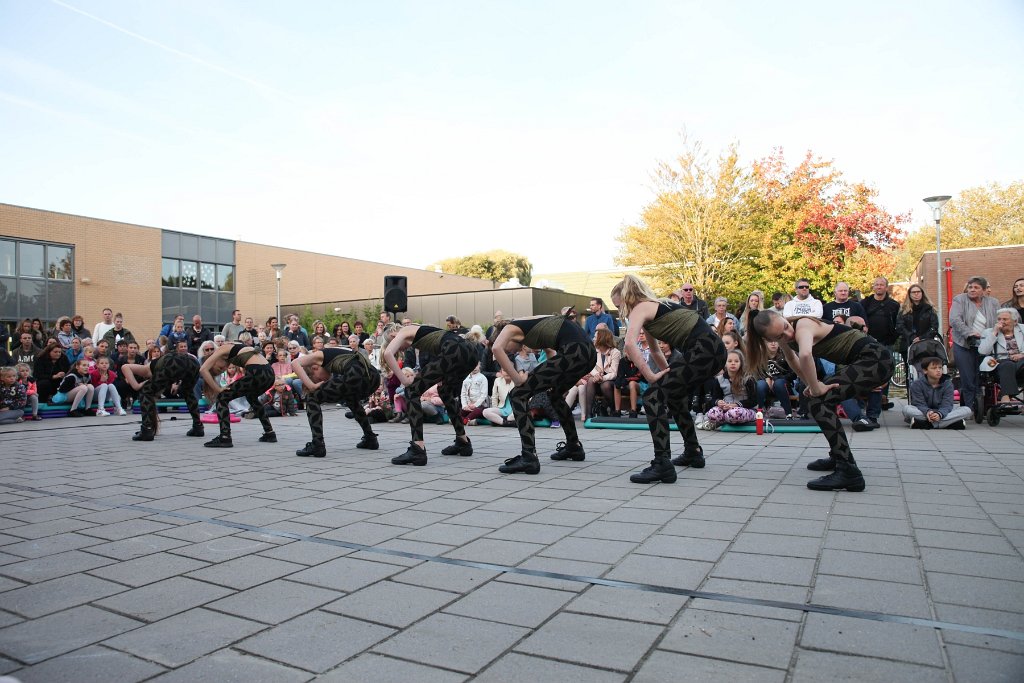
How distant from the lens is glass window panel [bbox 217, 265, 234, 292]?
106 feet

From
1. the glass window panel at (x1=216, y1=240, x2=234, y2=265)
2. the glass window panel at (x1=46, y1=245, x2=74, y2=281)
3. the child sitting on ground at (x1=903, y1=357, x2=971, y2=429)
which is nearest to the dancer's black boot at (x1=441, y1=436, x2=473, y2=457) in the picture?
the child sitting on ground at (x1=903, y1=357, x2=971, y2=429)

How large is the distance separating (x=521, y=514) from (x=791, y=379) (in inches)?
267

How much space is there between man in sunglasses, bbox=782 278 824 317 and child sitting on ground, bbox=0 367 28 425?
1290 cm

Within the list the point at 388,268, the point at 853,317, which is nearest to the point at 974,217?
the point at 388,268

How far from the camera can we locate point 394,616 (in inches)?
107

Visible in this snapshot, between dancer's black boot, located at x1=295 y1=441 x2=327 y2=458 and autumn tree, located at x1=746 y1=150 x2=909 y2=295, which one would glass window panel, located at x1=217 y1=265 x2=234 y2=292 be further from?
dancer's black boot, located at x1=295 y1=441 x2=327 y2=458

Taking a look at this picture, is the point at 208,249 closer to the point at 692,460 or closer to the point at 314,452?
the point at 314,452

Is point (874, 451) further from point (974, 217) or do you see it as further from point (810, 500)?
point (974, 217)

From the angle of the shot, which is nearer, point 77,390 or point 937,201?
point 77,390

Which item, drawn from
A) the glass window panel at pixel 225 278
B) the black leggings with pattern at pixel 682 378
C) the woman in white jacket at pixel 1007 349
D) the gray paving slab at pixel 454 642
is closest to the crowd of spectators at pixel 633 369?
the woman in white jacket at pixel 1007 349

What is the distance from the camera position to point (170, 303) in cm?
3031

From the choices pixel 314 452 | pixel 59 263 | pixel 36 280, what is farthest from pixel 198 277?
pixel 314 452

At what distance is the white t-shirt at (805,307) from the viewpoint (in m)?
10.8

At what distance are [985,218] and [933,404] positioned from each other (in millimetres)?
47395
